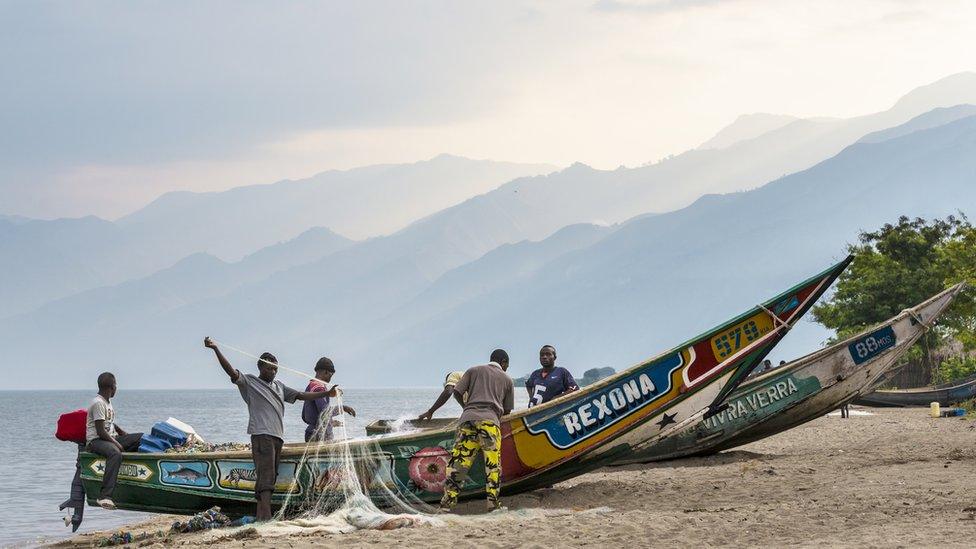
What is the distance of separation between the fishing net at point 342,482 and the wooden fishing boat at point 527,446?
1 cm

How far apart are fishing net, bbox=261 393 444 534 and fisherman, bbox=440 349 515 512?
55cm

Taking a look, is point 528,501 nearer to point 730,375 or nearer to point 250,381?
point 730,375

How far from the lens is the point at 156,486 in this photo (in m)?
12.9

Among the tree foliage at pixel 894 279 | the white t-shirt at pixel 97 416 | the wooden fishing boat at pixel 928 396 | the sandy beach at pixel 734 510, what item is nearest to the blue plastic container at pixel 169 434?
the white t-shirt at pixel 97 416

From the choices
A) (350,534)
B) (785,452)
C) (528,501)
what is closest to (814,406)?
(785,452)

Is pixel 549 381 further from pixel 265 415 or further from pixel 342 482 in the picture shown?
pixel 265 415

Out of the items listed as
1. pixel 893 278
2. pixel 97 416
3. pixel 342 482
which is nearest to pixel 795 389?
pixel 342 482

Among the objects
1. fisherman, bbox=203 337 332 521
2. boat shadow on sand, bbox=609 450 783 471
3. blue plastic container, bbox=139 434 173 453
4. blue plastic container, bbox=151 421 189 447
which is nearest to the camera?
fisherman, bbox=203 337 332 521

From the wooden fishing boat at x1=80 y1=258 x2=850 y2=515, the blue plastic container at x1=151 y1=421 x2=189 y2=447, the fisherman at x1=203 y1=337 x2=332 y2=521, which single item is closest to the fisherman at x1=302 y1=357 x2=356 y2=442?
the wooden fishing boat at x1=80 y1=258 x2=850 y2=515

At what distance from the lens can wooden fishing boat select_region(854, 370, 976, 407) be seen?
31922 mm

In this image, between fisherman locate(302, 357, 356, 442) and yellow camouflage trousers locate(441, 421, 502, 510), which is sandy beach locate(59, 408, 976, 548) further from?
fisherman locate(302, 357, 356, 442)

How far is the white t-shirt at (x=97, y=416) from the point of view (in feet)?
40.9

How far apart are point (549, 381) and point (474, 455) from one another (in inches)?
104

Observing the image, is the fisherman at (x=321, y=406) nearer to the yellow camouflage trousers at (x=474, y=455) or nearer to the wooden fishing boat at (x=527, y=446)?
the wooden fishing boat at (x=527, y=446)
